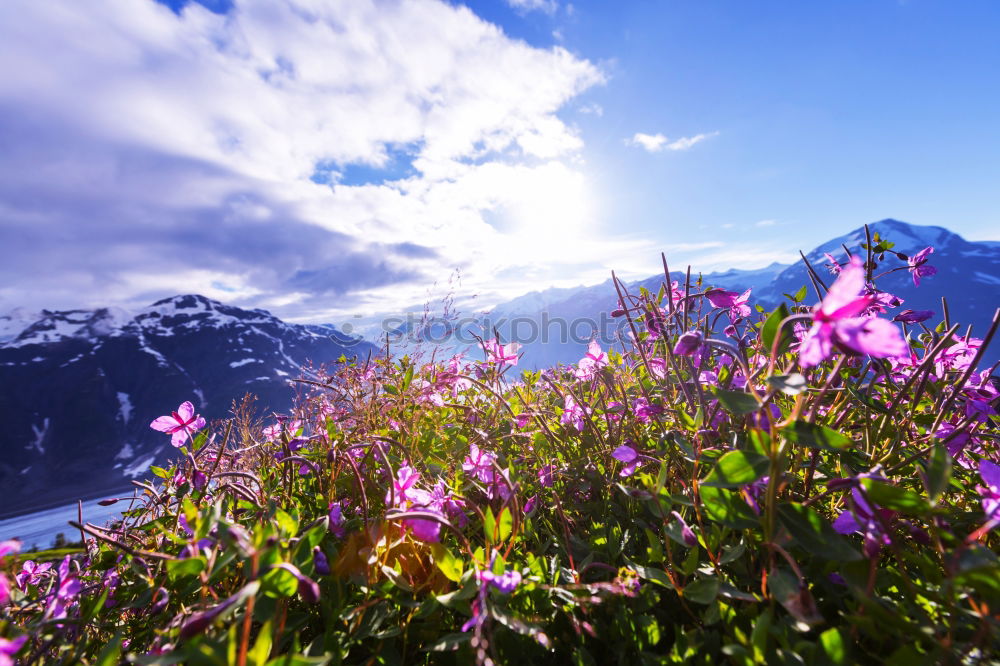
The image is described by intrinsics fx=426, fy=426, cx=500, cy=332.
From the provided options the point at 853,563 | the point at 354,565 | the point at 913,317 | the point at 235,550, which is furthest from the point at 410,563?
the point at 913,317

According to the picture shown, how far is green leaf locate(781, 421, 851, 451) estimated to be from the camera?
92 cm

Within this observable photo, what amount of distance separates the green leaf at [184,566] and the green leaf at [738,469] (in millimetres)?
1220

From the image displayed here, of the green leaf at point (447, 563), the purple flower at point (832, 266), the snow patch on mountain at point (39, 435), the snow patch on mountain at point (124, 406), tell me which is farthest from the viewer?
the snow patch on mountain at point (124, 406)

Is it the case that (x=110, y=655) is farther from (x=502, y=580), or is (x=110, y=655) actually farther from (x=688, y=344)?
(x=688, y=344)

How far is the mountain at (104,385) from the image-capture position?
131000 millimetres

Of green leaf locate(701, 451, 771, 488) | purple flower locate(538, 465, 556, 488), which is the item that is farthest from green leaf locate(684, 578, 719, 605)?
purple flower locate(538, 465, 556, 488)

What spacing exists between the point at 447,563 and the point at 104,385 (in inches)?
8473

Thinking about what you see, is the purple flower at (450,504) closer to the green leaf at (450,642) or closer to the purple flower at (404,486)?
the purple flower at (404,486)

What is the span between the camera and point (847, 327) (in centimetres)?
91

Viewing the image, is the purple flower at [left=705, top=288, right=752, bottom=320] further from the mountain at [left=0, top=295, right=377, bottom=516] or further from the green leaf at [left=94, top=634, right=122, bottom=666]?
the mountain at [left=0, top=295, right=377, bottom=516]

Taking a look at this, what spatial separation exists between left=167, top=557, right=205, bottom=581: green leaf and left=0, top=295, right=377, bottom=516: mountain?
117 meters

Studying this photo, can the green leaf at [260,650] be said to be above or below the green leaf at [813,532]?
below

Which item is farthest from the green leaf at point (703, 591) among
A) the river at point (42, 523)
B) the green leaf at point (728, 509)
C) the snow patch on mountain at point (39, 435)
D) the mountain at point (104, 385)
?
the snow patch on mountain at point (39, 435)

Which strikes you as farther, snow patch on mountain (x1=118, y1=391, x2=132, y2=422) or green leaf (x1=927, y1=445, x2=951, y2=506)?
snow patch on mountain (x1=118, y1=391, x2=132, y2=422)
